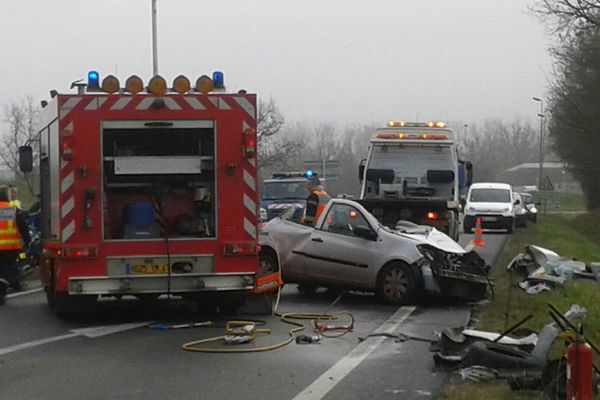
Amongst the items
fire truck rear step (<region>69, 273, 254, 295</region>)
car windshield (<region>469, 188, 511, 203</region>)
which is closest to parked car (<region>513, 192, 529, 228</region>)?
car windshield (<region>469, 188, 511, 203</region>)

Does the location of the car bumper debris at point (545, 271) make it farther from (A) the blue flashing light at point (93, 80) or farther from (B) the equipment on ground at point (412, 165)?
(A) the blue flashing light at point (93, 80)

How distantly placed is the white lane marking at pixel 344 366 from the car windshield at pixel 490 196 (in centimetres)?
2840

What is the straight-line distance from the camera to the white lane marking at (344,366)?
8625 millimetres

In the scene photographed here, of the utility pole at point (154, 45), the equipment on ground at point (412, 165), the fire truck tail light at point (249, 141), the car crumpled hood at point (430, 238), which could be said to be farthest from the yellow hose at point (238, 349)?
the utility pole at point (154, 45)

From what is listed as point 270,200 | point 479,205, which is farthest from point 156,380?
point 479,205

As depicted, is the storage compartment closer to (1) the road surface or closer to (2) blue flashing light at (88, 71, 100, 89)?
(2) blue flashing light at (88, 71, 100, 89)

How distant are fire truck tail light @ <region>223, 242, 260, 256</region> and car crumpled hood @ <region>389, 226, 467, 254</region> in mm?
3322

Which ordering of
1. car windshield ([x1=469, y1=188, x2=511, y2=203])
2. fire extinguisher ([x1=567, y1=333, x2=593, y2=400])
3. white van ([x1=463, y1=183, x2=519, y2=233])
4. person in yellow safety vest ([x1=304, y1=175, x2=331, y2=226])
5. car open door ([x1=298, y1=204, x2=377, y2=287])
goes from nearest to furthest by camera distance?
fire extinguisher ([x1=567, y1=333, x2=593, y2=400]) < car open door ([x1=298, y1=204, x2=377, y2=287]) < person in yellow safety vest ([x1=304, y1=175, x2=331, y2=226]) < white van ([x1=463, y1=183, x2=519, y2=233]) < car windshield ([x1=469, y1=188, x2=511, y2=203])

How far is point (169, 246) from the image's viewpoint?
1259cm

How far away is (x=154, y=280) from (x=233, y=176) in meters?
1.55

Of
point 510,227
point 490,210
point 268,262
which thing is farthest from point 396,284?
point 510,227

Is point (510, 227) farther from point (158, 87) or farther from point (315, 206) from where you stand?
point (158, 87)

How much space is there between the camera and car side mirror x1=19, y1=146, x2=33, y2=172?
14.6 meters

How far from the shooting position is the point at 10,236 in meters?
16.1
